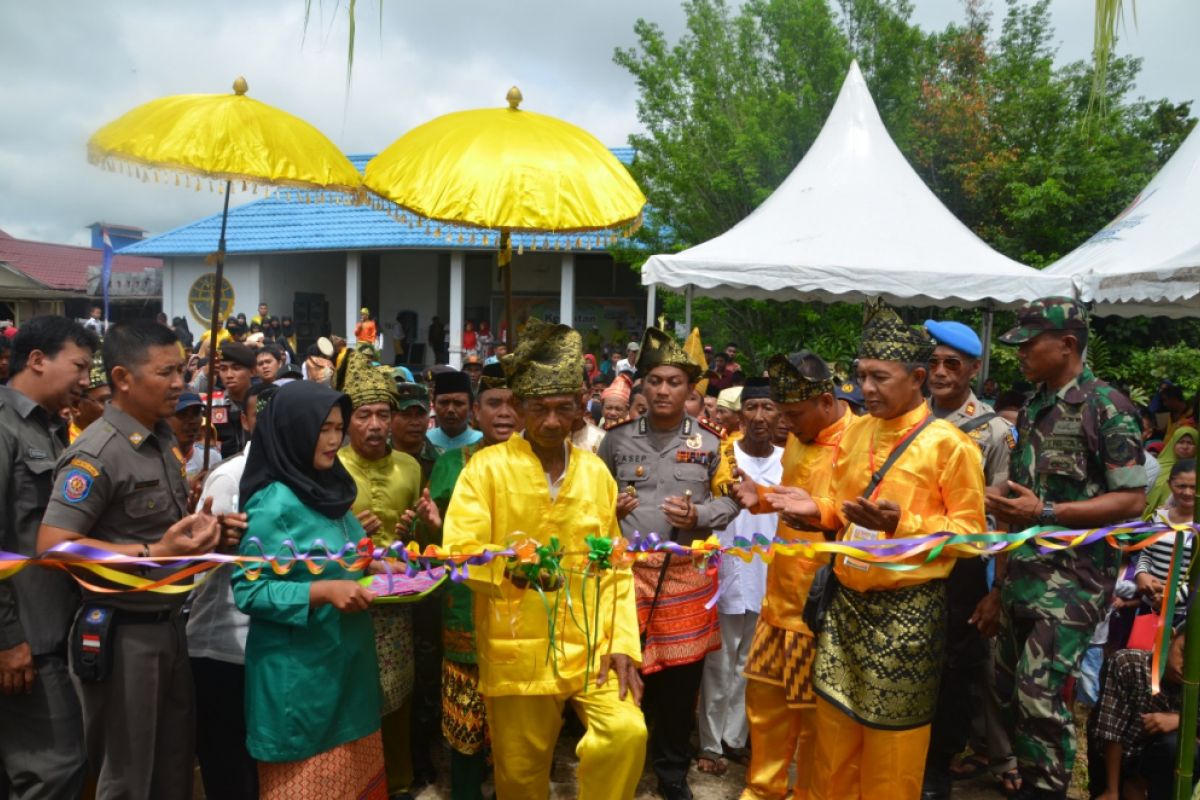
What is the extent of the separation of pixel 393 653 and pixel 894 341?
257 cm

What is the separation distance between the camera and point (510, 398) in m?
A: 4.45

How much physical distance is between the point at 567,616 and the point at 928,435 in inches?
61.6

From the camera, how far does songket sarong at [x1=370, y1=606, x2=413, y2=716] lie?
3961 mm

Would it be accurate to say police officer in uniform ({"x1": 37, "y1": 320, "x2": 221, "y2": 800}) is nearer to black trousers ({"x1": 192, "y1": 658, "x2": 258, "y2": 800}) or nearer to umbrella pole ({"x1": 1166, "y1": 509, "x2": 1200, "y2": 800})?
black trousers ({"x1": 192, "y1": 658, "x2": 258, "y2": 800})

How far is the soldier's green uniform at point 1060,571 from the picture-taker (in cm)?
362

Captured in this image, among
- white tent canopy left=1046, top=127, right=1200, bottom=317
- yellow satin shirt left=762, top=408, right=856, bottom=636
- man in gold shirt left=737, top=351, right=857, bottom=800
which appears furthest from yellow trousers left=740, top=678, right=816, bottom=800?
white tent canopy left=1046, top=127, right=1200, bottom=317

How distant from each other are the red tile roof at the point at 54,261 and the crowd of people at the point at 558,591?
34.7m

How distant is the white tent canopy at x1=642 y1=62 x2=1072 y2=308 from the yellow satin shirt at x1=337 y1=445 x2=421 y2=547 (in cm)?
443

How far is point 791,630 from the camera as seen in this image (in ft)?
13.4

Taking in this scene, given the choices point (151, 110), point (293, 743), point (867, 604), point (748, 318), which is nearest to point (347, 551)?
point (293, 743)

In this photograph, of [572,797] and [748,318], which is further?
[748,318]

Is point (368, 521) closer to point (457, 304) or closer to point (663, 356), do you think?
point (663, 356)

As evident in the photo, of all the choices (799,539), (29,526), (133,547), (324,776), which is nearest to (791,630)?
(799,539)

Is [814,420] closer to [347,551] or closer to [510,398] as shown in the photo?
[510,398]
